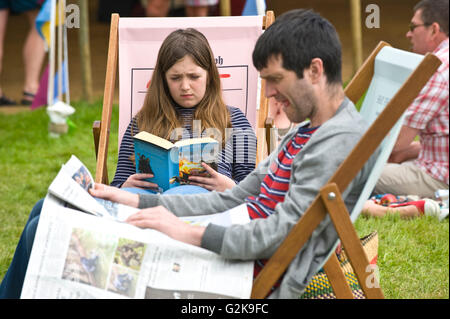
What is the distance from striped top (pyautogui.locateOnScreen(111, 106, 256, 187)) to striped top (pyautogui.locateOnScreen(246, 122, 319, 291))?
2.63 ft

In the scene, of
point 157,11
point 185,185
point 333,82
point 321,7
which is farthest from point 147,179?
point 321,7

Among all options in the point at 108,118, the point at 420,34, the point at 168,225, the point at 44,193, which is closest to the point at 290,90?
the point at 168,225

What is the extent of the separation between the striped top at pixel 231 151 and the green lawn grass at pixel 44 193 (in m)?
0.80

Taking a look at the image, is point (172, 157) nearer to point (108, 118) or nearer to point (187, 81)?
point (187, 81)

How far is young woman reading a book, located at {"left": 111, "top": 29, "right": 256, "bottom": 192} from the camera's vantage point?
123 inches

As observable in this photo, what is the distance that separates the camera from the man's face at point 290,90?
2092mm

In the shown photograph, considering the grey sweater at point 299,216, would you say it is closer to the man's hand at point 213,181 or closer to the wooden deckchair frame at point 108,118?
the man's hand at point 213,181

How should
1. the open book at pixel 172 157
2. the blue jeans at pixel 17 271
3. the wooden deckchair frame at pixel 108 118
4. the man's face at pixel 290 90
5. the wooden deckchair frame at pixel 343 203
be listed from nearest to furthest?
the wooden deckchair frame at pixel 343 203
the man's face at pixel 290 90
the blue jeans at pixel 17 271
the open book at pixel 172 157
the wooden deckchair frame at pixel 108 118

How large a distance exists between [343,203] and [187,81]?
134 centimetres

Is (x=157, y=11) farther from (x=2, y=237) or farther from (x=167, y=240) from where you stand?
(x=167, y=240)

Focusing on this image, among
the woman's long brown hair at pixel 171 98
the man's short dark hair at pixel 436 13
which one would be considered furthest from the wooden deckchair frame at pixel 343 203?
the man's short dark hair at pixel 436 13

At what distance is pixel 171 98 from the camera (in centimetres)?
325

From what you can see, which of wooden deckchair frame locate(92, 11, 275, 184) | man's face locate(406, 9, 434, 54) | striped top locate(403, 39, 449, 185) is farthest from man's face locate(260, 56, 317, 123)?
man's face locate(406, 9, 434, 54)

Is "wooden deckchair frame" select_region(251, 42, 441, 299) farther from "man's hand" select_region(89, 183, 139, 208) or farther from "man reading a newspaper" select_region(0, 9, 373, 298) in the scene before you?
"man's hand" select_region(89, 183, 139, 208)
